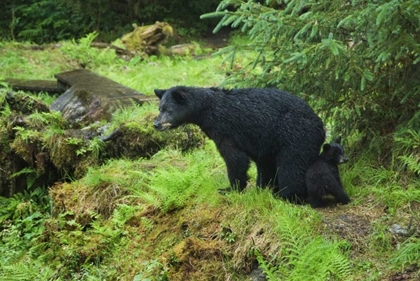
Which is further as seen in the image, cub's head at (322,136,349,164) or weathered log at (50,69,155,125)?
weathered log at (50,69,155,125)

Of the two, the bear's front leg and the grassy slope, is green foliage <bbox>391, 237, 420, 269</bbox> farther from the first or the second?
the bear's front leg

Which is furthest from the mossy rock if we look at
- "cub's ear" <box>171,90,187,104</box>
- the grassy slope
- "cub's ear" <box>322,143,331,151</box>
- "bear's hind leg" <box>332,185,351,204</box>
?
"bear's hind leg" <box>332,185,351,204</box>

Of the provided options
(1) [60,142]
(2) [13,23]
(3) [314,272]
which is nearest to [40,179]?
(1) [60,142]

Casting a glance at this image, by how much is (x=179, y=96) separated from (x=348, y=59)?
1.94 meters

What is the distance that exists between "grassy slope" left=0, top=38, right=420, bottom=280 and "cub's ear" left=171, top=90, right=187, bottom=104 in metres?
0.89

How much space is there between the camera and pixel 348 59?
703 centimetres

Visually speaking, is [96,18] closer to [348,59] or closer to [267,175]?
[267,175]

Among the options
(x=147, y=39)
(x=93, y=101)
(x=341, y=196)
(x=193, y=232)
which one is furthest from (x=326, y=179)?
(x=147, y=39)

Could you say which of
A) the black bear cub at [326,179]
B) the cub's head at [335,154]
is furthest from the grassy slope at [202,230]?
the cub's head at [335,154]

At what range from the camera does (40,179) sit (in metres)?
9.76

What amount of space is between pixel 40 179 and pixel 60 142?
894mm

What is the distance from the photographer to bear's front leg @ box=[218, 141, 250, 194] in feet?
22.4

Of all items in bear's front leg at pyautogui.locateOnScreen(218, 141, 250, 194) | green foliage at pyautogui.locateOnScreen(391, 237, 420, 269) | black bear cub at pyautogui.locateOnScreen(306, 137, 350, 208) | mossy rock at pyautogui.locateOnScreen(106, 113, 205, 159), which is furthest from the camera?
mossy rock at pyautogui.locateOnScreen(106, 113, 205, 159)

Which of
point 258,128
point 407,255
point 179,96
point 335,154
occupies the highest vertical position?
point 179,96
